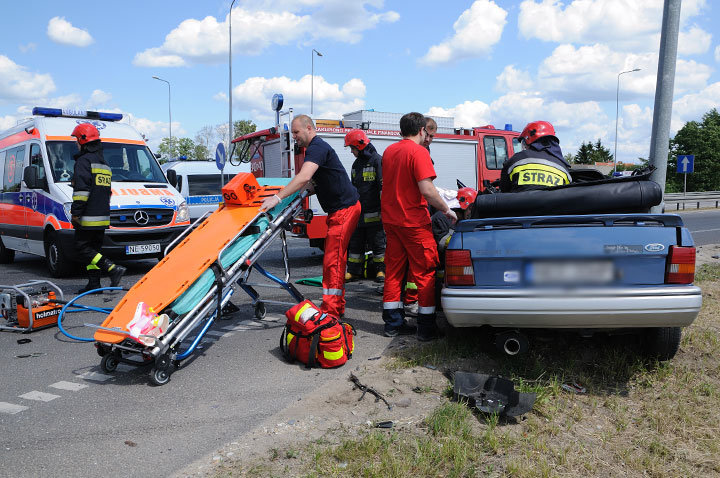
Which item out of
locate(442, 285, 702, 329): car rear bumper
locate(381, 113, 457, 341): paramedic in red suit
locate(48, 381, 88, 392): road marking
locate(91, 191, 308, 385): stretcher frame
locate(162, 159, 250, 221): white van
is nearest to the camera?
locate(442, 285, 702, 329): car rear bumper

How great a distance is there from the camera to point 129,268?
989 centimetres

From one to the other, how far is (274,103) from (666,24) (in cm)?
614

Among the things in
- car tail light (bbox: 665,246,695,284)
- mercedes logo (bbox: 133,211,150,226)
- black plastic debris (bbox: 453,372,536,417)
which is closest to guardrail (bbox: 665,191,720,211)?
mercedes logo (bbox: 133,211,150,226)

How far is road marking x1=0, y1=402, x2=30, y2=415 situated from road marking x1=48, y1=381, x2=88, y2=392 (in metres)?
0.36

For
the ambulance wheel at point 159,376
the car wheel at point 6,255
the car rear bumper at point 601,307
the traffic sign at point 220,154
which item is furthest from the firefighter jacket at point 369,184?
the traffic sign at point 220,154

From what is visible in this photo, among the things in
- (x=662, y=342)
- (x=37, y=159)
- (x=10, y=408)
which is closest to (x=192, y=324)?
(x=10, y=408)

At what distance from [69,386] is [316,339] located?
6.18 feet

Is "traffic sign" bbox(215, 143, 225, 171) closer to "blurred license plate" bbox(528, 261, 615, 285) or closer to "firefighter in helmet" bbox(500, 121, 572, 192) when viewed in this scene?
"firefighter in helmet" bbox(500, 121, 572, 192)

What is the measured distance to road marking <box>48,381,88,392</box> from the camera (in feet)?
13.8

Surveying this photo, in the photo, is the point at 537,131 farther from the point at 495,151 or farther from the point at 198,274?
the point at 495,151

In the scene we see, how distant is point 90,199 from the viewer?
23.0 ft

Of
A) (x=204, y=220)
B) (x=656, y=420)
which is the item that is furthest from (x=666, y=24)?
(x=204, y=220)

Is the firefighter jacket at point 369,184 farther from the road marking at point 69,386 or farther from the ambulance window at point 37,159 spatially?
the ambulance window at point 37,159

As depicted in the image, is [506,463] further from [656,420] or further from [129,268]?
[129,268]
